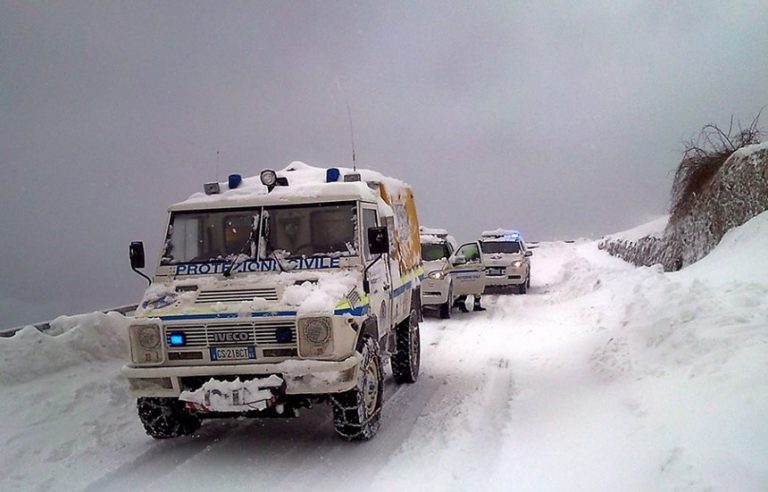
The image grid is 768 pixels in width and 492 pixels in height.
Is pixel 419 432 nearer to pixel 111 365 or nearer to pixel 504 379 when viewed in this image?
pixel 504 379

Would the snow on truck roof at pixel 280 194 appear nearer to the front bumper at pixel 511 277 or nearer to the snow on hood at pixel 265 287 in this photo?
the snow on hood at pixel 265 287

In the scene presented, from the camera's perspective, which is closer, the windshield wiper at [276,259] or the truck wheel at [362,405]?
the truck wheel at [362,405]

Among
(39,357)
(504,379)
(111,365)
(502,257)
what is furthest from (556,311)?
(39,357)

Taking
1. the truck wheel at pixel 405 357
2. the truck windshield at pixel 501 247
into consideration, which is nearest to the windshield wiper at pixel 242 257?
the truck wheel at pixel 405 357

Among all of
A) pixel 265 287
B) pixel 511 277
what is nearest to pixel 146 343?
pixel 265 287

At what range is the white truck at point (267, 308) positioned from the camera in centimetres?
562

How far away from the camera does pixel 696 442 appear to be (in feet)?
14.4

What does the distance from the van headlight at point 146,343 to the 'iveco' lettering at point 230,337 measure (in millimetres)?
546

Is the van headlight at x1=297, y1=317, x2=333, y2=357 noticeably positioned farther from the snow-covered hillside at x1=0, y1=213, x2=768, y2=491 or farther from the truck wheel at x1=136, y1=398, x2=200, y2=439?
the truck wheel at x1=136, y1=398, x2=200, y2=439

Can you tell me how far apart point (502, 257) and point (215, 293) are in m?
15.1

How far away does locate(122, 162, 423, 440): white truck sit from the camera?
5621mm

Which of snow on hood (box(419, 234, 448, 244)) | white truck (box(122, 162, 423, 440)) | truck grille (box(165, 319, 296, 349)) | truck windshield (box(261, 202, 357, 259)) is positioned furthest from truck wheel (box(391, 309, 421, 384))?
snow on hood (box(419, 234, 448, 244))

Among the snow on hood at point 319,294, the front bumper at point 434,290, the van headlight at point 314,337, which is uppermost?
the snow on hood at point 319,294

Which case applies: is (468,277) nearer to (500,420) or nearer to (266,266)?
(500,420)
